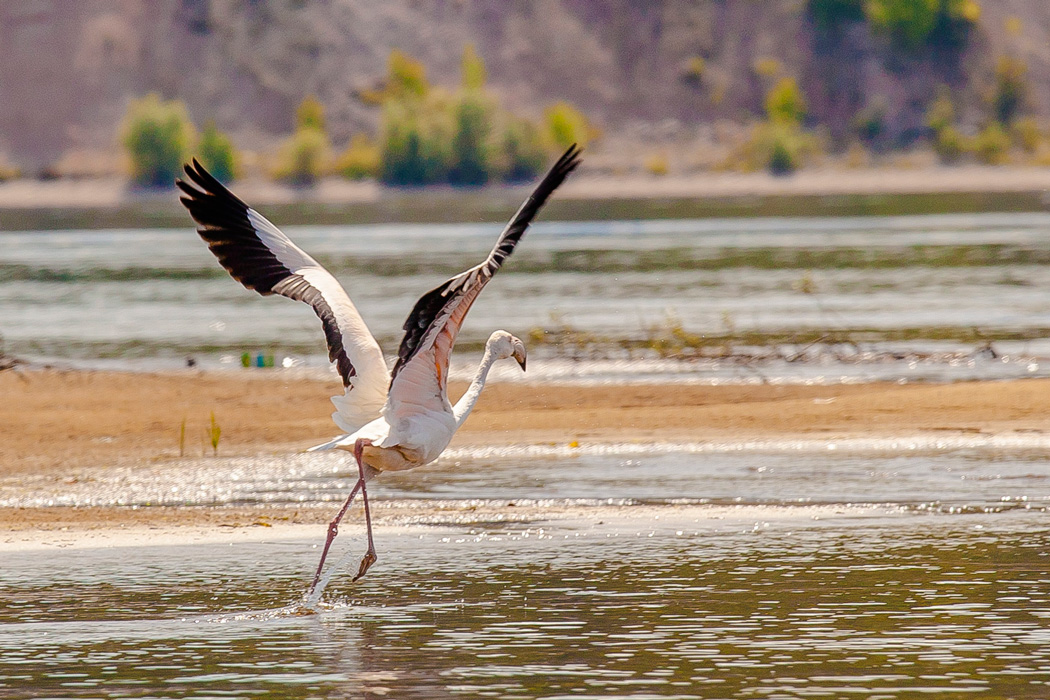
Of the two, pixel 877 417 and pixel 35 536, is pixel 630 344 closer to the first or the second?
pixel 877 417

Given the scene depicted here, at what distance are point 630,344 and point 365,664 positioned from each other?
16.8m

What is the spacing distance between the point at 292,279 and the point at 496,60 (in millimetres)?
117147

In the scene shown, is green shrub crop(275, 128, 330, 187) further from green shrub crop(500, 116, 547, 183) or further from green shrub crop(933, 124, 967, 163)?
green shrub crop(933, 124, 967, 163)

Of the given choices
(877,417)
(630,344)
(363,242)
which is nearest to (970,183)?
(363,242)

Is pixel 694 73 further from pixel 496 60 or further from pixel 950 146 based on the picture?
pixel 950 146

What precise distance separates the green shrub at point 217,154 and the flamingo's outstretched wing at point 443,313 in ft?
313

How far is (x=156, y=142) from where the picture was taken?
104062 millimetres

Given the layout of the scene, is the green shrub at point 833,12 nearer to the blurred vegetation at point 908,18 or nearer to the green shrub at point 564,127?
the blurred vegetation at point 908,18

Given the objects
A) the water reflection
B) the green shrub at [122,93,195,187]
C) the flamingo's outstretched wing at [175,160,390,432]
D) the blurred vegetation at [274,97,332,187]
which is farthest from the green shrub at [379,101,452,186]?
the flamingo's outstretched wing at [175,160,390,432]

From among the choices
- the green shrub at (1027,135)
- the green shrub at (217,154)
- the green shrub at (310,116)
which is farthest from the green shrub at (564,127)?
the green shrub at (1027,135)

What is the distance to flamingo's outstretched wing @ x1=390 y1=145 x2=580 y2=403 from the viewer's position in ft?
29.1

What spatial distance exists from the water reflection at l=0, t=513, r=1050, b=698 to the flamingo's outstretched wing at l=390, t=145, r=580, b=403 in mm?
1249

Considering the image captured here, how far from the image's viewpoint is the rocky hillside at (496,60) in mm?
119688

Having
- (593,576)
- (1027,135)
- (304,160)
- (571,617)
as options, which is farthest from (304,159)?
(571,617)
